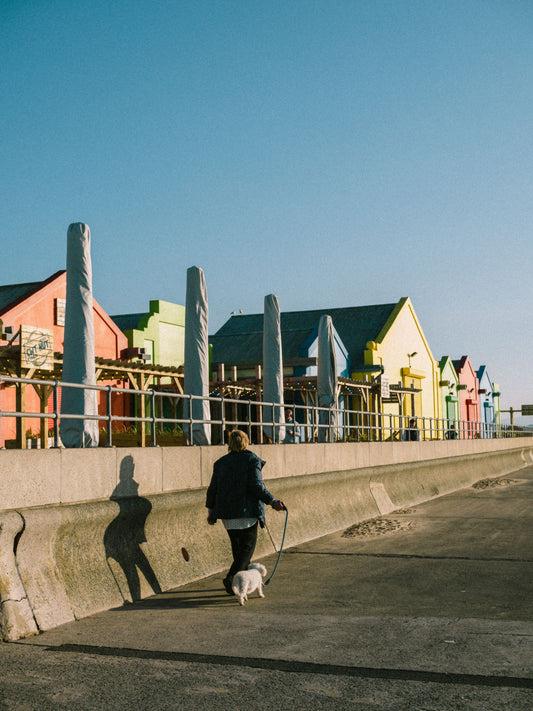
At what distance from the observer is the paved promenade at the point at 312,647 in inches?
185

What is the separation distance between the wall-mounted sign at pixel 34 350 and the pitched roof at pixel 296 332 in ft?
70.2

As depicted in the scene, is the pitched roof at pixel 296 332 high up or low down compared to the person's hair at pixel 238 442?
up

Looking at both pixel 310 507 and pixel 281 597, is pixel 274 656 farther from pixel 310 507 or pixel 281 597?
pixel 310 507

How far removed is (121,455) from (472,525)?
720cm

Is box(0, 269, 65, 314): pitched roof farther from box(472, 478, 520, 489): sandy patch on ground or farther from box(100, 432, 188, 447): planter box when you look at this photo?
box(472, 478, 520, 489): sandy patch on ground

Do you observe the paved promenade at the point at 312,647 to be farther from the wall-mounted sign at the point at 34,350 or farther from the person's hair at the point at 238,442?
the wall-mounted sign at the point at 34,350

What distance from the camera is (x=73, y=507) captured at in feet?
23.6

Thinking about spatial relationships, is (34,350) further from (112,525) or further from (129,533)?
(112,525)

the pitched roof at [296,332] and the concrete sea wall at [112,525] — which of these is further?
the pitched roof at [296,332]

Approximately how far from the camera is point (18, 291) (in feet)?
83.4

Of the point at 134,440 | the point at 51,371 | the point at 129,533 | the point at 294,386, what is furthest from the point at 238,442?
the point at 294,386

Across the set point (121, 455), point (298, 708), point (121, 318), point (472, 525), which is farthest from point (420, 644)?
point (121, 318)

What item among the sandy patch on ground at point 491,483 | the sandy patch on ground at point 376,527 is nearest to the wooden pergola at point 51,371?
the sandy patch on ground at point 376,527

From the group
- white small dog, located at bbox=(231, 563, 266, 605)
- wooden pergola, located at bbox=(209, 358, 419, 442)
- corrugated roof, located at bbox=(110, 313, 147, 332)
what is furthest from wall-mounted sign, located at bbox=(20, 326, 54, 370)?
corrugated roof, located at bbox=(110, 313, 147, 332)
